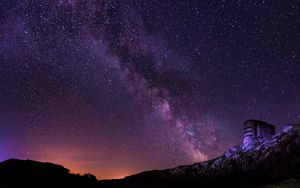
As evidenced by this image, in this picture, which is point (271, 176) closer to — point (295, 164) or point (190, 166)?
point (295, 164)

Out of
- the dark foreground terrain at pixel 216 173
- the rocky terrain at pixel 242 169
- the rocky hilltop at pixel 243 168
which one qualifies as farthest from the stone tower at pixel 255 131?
the dark foreground terrain at pixel 216 173

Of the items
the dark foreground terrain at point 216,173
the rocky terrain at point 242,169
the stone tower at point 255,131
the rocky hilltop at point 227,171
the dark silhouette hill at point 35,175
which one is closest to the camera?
the dark silhouette hill at point 35,175

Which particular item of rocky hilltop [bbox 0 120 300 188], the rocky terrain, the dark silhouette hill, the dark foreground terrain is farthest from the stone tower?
the dark silhouette hill

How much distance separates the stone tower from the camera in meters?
54.6

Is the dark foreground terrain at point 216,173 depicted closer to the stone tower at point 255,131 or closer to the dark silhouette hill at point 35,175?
the dark silhouette hill at point 35,175

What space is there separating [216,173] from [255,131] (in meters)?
10.2

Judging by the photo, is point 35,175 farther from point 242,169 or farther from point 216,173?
point 242,169

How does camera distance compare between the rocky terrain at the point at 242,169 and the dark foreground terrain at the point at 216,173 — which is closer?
the dark foreground terrain at the point at 216,173

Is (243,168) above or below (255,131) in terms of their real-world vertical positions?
below

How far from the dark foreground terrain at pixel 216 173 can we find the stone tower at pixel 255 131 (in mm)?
1402

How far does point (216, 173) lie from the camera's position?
55719mm

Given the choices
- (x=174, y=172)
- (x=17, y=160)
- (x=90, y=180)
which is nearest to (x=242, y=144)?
(x=174, y=172)

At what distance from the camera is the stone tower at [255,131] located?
5456 centimetres

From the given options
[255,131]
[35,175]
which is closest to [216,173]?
[255,131]
